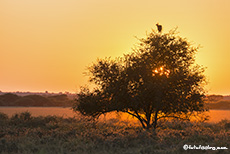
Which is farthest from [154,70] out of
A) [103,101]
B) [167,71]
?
[103,101]

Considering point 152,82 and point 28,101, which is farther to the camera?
point 28,101

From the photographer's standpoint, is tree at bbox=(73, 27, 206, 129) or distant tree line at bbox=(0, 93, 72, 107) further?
distant tree line at bbox=(0, 93, 72, 107)

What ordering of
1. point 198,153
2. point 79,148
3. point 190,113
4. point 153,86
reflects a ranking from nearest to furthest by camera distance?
point 198,153 → point 79,148 → point 153,86 → point 190,113

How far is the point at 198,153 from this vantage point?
17375mm

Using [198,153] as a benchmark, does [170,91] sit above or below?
above

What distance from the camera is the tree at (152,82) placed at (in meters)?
24.6

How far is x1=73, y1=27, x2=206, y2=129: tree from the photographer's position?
24625 millimetres

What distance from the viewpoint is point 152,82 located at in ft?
80.3

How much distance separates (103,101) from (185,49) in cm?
779

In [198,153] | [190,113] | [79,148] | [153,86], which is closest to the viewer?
[198,153]

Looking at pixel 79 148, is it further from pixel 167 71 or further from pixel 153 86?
pixel 167 71

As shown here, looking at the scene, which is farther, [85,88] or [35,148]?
[85,88]

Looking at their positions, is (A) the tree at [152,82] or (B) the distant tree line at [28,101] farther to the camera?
(B) the distant tree line at [28,101]

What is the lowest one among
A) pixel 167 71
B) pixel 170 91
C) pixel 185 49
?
pixel 170 91
